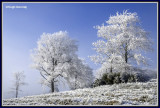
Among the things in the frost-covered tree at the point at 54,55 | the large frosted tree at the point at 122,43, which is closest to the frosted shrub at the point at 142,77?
the large frosted tree at the point at 122,43

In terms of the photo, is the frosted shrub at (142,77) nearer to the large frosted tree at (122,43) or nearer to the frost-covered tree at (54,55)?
the large frosted tree at (122,43)

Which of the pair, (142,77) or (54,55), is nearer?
(142,77)

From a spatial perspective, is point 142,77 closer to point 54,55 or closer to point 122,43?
point 122,43

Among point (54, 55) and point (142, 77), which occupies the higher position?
point (54, 55)

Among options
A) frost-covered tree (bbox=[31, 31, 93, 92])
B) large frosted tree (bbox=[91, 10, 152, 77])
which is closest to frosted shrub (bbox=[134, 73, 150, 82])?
large frosted tree (bbox=[91, 10, 152, 77])

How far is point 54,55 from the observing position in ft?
115

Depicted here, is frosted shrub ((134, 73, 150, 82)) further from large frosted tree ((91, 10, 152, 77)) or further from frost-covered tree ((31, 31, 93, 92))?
frost-covered tree ((31, 31, 93, 92))

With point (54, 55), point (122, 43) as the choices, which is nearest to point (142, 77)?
point (122, 43)

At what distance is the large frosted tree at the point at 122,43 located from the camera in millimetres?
29531

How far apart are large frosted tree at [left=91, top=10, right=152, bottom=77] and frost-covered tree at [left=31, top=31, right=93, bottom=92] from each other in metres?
5.02

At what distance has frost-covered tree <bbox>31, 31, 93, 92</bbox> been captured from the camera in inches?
1364

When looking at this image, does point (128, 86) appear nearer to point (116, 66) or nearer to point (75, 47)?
point (116, 66)

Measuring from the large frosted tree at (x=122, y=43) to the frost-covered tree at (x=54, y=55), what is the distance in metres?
5.02

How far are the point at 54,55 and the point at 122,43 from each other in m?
9.12
